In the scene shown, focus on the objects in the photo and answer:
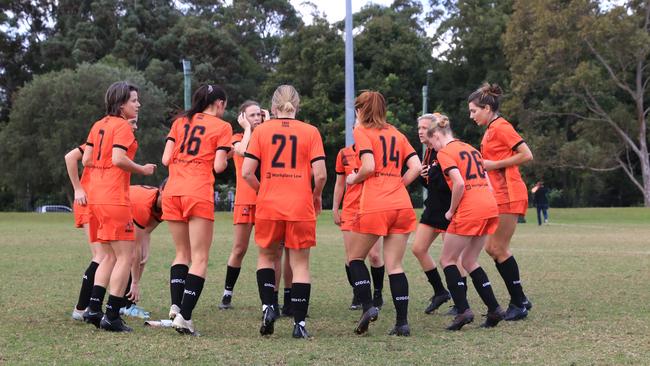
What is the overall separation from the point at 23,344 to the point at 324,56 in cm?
4573

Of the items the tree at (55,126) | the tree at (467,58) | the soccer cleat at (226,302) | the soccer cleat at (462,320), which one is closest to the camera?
the soccer cleat at (462,320)

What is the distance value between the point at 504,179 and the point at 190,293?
3.64 meters

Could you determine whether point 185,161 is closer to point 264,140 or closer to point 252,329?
point 264,140

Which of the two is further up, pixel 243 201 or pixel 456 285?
pixel 243 201

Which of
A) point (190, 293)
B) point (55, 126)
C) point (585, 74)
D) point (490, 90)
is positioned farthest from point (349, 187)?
point (585, 74)

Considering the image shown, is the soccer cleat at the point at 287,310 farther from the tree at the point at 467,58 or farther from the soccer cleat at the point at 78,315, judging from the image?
the tree at the point at 467,58

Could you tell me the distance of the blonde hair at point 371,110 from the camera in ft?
23.8

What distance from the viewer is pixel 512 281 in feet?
26.7

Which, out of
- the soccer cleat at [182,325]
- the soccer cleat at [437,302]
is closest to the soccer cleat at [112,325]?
the soccer cleat at [182,325]

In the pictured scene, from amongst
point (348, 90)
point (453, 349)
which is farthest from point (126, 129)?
point (348, 90)

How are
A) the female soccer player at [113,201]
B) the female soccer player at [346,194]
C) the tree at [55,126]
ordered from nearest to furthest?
the female soccer player at [113,201], the female soccer player at [346,194], the tree at [55,126]

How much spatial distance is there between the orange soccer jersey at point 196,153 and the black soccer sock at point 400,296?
187 centimetres

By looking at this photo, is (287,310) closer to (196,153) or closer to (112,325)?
(112,325)

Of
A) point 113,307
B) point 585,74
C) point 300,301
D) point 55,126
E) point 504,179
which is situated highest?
point 585,74
